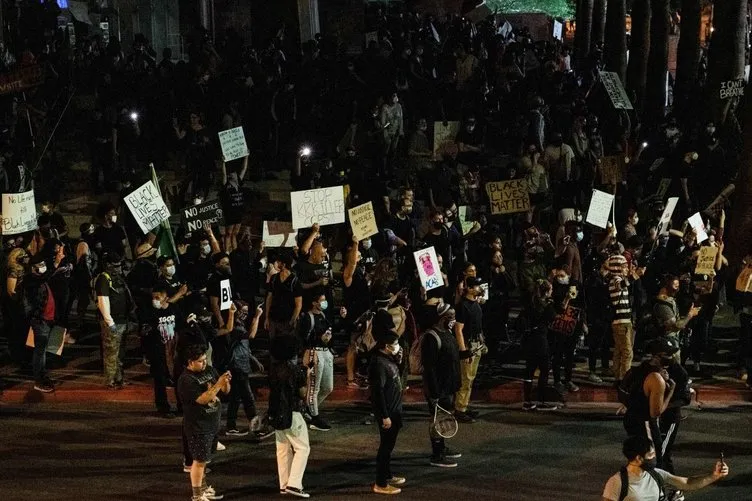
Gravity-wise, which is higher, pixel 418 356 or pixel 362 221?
pixel 362 221

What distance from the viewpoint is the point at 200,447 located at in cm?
1016

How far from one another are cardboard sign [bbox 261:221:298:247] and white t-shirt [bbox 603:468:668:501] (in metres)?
9.40

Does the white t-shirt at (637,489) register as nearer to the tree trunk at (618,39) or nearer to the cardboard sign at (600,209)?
the cardboard sign at (600,209)

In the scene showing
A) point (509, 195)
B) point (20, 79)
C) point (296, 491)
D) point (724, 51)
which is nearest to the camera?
point (296, 491)

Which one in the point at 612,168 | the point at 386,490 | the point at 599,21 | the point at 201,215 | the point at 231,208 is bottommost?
the point at 386,490

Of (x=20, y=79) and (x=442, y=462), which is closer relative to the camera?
(x=442, y=462)

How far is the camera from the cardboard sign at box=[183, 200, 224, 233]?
15922 mm

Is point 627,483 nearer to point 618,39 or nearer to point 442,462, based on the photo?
point 442,462

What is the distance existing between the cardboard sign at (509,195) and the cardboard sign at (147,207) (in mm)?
5011

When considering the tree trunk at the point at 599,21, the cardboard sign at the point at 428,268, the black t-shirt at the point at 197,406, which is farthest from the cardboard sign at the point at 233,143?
the tree trunk at the point at 599,21

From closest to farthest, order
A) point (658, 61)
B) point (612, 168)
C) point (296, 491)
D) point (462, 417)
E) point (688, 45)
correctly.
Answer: point (296, 491), point (462, 417), point (612, 168), point (688, 45), point (658, 61)

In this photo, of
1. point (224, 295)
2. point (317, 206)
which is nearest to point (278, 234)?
point (317, 206)

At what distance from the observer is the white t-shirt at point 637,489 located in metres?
7.94

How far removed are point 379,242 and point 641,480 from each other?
927 cm
